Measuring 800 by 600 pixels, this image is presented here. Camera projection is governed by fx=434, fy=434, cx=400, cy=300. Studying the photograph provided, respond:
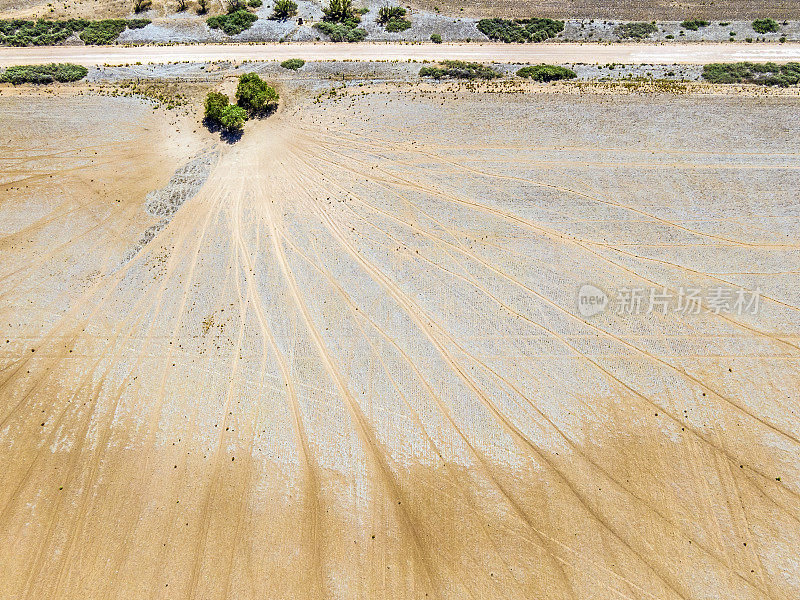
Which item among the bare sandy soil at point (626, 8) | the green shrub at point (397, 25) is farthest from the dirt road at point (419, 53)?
the bare sandy soil at point (626, 8)

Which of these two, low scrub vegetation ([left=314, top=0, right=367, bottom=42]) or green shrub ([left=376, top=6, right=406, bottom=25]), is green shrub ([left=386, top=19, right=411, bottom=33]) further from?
low scrub vegetation ([left=314, top=0, right=367, bottom=42])

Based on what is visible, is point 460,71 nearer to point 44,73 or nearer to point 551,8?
point 551,8

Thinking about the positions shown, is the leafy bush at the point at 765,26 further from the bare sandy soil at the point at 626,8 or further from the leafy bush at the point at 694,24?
the leafy bush at the point at 694,24

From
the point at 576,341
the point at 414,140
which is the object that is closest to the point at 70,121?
the point at 414,140

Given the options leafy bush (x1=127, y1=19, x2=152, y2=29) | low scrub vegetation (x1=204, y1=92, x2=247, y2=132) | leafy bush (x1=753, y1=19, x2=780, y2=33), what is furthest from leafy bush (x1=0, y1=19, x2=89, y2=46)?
leafy bush (x1=753, y1=19, x2=780, y2=33)

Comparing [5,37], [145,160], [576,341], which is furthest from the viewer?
[5,37]

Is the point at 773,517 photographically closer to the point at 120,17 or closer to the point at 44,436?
the point at 44,436
